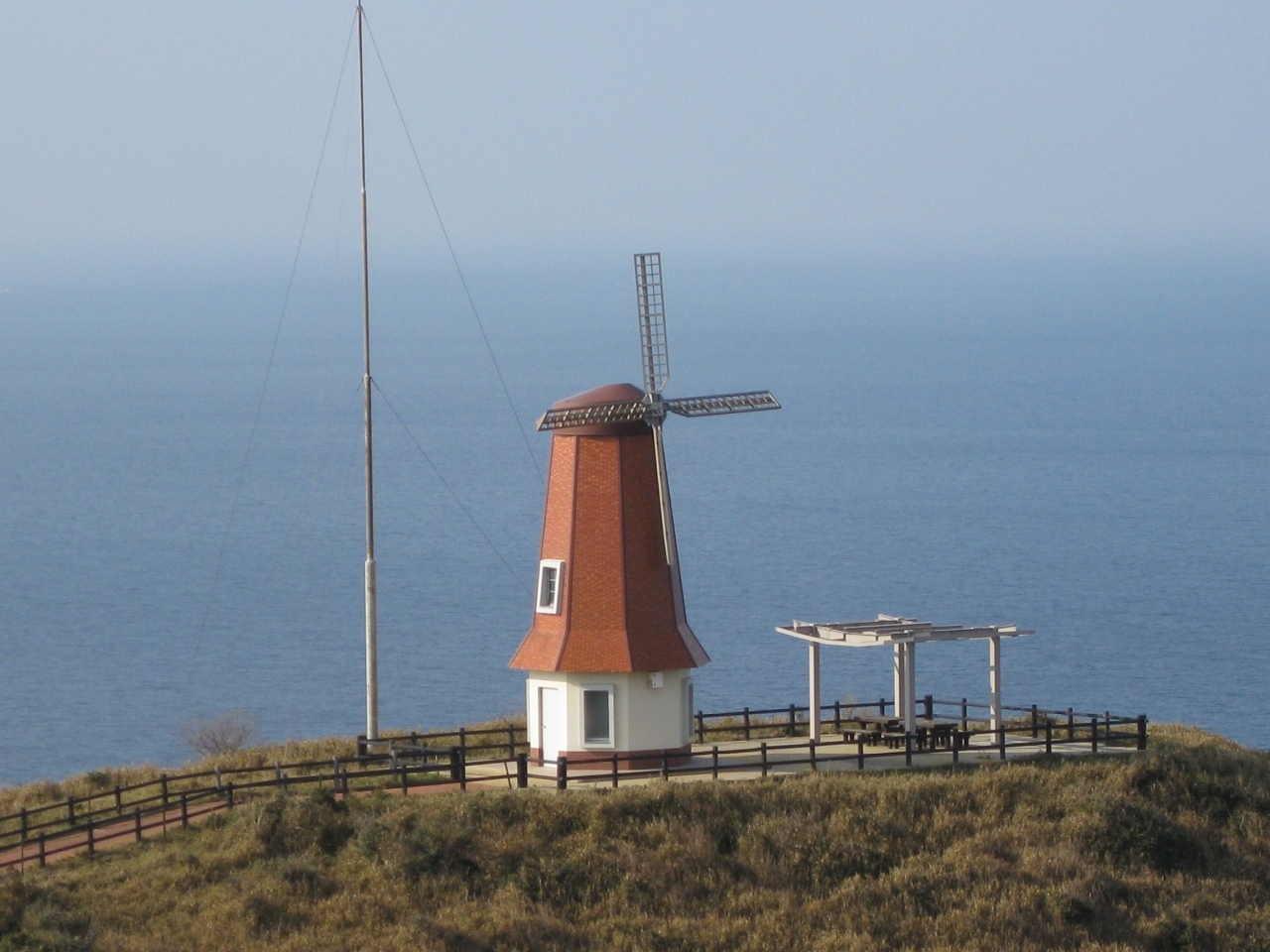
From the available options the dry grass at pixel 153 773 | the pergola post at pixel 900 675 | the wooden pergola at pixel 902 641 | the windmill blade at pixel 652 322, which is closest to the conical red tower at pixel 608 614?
the windmill blade at pixel 652 322

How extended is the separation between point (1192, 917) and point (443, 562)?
78.0 m

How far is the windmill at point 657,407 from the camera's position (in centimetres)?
3509

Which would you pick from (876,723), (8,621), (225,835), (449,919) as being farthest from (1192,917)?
(8,621)

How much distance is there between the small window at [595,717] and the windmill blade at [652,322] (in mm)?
5238

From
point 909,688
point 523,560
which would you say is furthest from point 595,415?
point 523,560

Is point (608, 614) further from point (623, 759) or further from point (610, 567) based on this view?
point (623, 759)

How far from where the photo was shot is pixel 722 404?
37031 mm

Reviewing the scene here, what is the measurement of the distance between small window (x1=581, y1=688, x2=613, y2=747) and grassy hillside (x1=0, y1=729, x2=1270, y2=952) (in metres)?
3.29

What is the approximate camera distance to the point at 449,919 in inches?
1125

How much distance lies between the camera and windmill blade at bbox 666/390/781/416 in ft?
118

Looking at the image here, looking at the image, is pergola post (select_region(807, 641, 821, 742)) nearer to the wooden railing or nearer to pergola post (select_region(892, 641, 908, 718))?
the wooden railing

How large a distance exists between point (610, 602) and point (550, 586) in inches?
49.8

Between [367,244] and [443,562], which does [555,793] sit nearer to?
[367,244]

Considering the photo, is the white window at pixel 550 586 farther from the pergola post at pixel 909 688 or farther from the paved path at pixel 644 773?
the pergola post at pixel 909 688
